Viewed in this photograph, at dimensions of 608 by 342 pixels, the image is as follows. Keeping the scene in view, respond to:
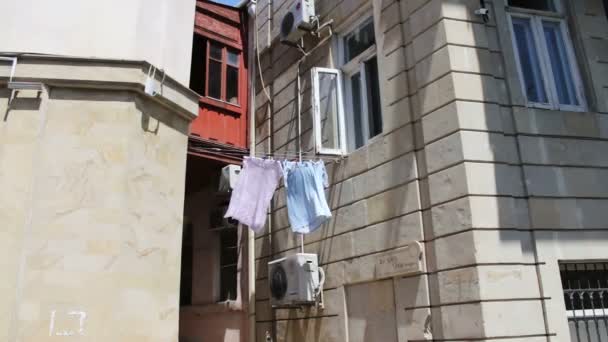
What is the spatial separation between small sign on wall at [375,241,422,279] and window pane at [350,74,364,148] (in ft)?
6.51

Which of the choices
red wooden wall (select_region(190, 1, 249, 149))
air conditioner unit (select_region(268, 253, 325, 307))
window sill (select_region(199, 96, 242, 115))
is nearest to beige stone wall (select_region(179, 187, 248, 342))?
red wooden wall (select_region(190, 1, 249, 149))

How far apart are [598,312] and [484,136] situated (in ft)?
7.67

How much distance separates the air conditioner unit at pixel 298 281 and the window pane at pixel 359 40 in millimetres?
3289

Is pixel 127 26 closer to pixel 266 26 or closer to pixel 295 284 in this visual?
pixel 266 26

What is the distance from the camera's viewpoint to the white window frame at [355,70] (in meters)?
7.77

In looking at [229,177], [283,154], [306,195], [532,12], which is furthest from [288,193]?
[532,12]

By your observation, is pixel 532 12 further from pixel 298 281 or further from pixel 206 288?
pixel 206 288

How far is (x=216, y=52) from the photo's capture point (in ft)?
35.0

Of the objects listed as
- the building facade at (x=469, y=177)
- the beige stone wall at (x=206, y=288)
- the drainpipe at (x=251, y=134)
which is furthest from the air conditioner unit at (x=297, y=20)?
the beige stone wall at (x=206, y=288)

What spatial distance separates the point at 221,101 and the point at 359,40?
3360 mm

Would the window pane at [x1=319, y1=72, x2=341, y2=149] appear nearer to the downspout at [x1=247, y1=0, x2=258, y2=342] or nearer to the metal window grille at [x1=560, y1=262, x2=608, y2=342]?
the downspout at [x1=247, y1=0, x2=258, y2=342]

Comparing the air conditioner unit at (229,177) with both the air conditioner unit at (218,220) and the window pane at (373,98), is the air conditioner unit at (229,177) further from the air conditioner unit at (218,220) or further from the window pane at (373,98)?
the window pane at (373,98)

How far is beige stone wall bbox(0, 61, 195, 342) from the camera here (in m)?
6.36

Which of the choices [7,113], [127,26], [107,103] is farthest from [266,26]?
[7,113]
